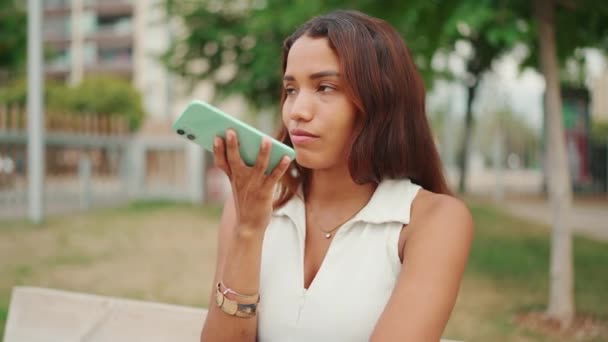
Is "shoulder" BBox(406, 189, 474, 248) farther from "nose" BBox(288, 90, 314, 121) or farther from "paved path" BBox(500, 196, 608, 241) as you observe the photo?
"paved path" BBox(500, 196, 608, 241)

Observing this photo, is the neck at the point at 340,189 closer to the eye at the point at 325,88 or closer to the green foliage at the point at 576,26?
the eye at the point at 325,88

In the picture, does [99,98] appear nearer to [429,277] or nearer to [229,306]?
[229,306]

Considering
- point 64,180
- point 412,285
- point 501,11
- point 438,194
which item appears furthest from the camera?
point 64,180

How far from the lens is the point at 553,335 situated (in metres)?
4.62

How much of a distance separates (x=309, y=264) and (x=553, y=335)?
3.57 metres

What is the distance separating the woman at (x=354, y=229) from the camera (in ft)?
4.89

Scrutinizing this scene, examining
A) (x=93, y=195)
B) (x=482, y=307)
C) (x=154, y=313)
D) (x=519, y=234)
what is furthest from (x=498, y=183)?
(x=154, y=313)

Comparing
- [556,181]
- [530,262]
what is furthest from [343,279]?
[530,262]

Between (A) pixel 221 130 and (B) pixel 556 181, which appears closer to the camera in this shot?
(A) pixel 221 130

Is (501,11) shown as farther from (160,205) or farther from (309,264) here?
(160,205)

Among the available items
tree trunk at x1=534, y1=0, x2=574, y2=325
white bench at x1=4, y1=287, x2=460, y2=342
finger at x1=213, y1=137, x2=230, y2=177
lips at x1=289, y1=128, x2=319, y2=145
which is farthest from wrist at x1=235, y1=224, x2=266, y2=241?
tree trunk at x1=534, y1=0, x2=574, y2=325

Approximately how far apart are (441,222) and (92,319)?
130 cm

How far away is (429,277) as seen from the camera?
1489 mm

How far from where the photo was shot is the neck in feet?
5.75
